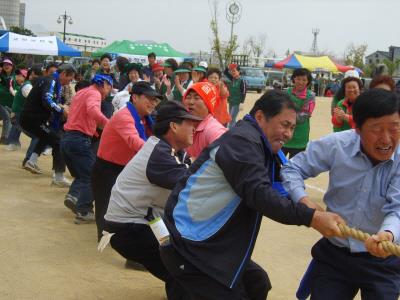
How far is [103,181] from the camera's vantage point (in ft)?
17.5

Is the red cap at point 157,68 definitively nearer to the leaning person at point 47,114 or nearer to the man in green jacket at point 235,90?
the man in green jacket at point 235,90

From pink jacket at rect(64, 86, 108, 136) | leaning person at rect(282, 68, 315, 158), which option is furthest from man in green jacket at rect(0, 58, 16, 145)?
leaning person at rect(282, 68, 315, 158)

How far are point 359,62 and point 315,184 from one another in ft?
207

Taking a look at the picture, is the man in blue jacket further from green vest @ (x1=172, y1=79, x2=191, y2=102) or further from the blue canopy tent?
the blue canopy tent

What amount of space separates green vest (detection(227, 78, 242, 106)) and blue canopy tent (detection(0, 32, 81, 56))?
379 inches

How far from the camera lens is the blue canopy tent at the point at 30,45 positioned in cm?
2041

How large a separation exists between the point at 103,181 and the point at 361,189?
10.2 feet

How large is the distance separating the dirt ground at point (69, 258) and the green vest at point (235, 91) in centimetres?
653

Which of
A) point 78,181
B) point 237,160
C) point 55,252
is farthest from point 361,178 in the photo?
point 78,181

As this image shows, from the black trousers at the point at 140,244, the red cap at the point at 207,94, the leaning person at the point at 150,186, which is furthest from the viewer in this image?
the red cap at the point at 207,94

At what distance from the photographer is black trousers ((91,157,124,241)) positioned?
17.4 feet

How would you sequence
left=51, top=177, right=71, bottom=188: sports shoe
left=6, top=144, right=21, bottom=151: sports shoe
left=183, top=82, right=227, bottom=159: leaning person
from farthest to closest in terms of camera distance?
left=6, top=144, right=21, bottom=151: sports shoe → left=51, top=177, right=71, bottom=188: sports shoe → left=183, top=82, right=227, bottom=159: leaning person

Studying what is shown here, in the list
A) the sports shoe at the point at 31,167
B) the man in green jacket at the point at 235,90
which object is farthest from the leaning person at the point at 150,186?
the man in green jacket at the point at 235,90

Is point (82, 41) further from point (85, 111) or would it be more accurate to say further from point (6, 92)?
point (85, 111)
